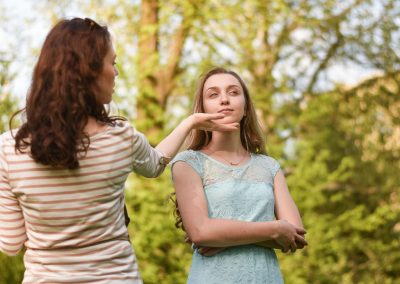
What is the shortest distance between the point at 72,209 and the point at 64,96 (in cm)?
31

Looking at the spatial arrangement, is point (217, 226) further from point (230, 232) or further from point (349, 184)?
point (349, 184)

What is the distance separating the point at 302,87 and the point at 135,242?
3.85 meters

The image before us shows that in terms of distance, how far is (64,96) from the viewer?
2.18 m

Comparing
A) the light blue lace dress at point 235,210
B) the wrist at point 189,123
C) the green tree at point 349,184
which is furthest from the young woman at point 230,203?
the green tree at point 349,184

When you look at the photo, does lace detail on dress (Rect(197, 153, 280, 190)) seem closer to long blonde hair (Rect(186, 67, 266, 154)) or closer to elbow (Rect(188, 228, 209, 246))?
long blonde hair (Rect(186, 67, 266, 154))

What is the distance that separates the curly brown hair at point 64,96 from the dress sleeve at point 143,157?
12cm

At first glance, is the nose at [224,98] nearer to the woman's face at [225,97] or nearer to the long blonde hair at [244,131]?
the woman's face at [225,97]

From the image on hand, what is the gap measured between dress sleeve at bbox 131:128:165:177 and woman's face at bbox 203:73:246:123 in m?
0.71

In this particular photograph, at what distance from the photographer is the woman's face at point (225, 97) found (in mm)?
3107

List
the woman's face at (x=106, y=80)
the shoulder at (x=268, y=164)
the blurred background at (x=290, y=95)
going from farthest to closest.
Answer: the blurred background at (x=290, y=95) → the shoulder at (x=268, y=164) → the woman's face at (x=106, y=80)

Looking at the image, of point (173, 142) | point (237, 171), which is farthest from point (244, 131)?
point (173, 142)

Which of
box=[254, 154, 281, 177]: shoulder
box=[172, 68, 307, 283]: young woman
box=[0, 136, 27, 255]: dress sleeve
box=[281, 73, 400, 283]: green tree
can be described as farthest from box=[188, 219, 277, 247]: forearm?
box=[281, 73, 400, 283]: green tree

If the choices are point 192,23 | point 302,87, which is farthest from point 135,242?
point 302,87

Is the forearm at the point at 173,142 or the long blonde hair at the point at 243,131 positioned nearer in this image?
the forearm at the point at 173,142
